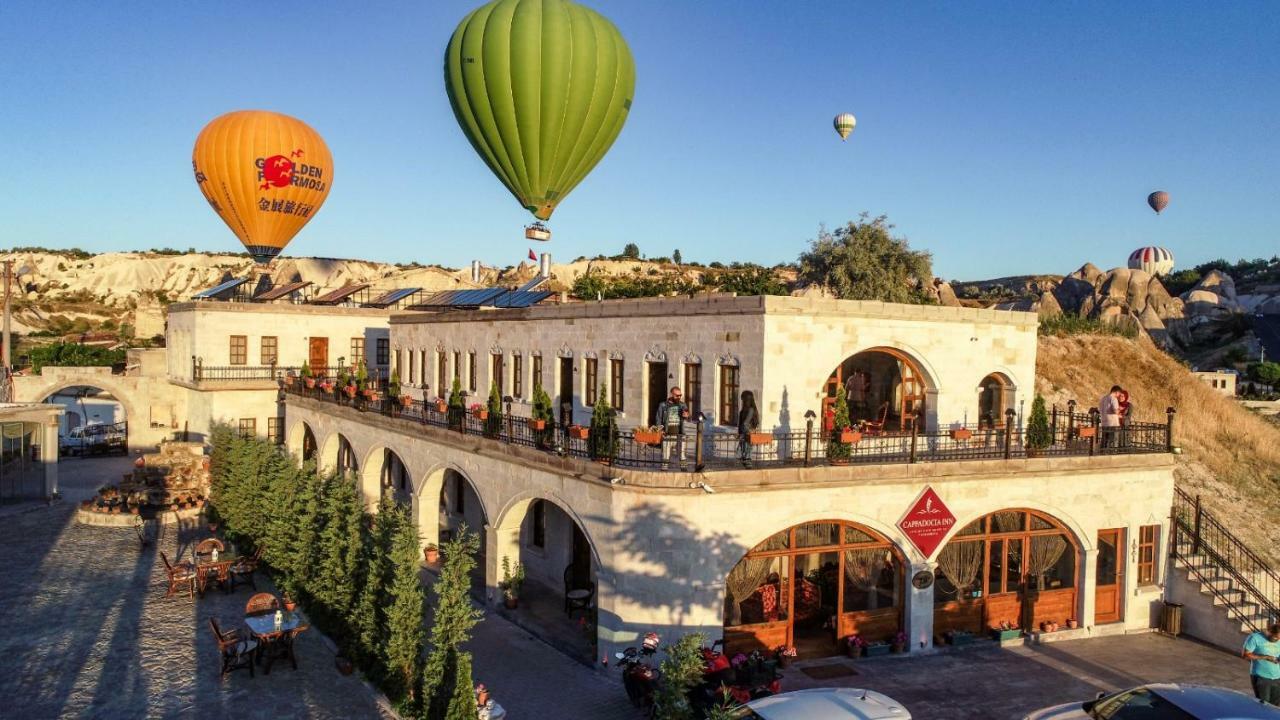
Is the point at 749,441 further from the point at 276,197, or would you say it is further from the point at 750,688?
the point at 276,197

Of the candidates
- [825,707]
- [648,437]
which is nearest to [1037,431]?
[648,437]

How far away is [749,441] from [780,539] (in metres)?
2.05

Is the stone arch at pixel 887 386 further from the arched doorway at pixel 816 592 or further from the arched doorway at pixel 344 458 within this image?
the arched doorway at pixel 344 458

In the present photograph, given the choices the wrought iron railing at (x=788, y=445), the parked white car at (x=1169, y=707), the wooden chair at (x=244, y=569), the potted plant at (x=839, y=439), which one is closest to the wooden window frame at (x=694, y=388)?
the wrought iron railing at (x=788, y=445)

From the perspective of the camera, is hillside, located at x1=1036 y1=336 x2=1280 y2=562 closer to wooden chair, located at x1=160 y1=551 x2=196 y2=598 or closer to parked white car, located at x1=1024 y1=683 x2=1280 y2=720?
parked white car, located at x1=1024 y1=683 x2=1280 y2=720

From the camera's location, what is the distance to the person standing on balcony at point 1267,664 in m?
13.4

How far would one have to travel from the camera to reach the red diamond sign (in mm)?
16969

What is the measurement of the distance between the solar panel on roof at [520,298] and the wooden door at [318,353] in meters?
16.2

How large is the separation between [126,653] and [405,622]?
7.67 metres

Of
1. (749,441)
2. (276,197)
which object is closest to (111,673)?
(749,441)

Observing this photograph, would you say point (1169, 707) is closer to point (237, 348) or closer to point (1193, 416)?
point (1193, 416)

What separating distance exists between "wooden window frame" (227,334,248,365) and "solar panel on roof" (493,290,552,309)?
57.1 feet

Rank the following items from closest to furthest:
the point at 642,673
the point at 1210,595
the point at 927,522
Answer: the point at 642,673
the point at 927,522
the point at 1210,595

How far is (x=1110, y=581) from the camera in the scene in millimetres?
19500
